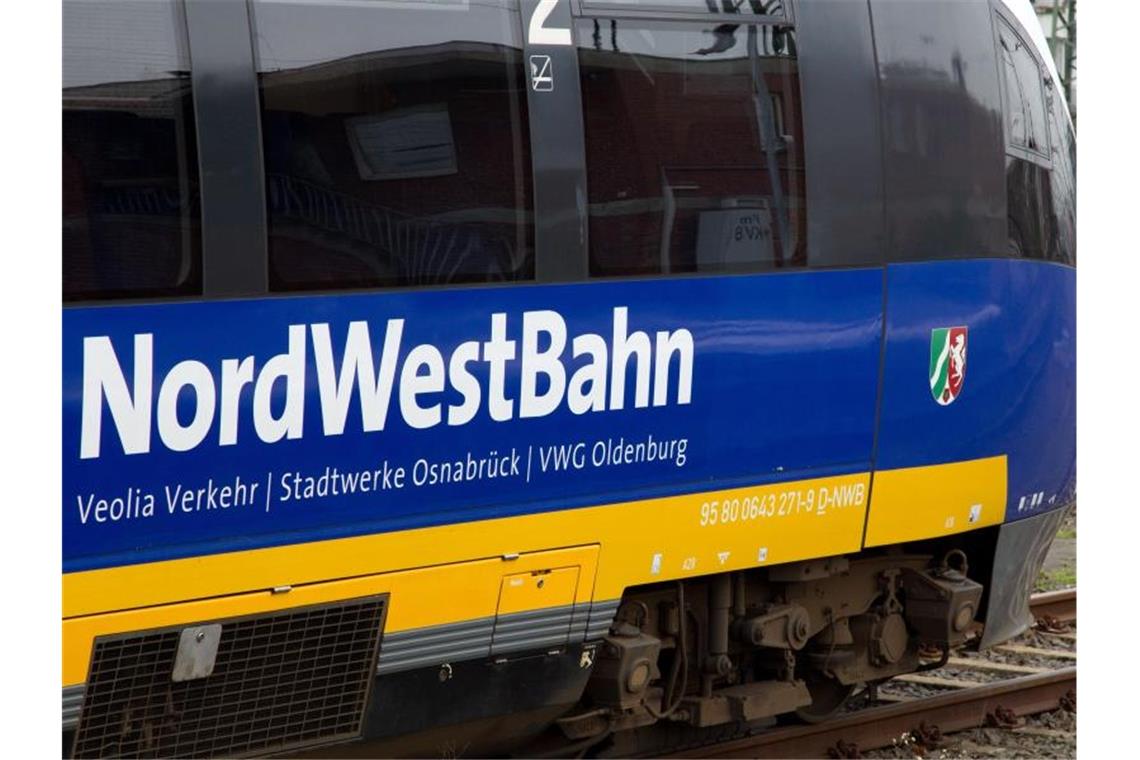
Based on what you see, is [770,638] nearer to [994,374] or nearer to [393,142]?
[994,374]

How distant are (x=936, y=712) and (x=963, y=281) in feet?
7.13

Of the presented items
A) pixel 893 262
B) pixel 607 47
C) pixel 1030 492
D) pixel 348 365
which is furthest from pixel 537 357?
pixel 1030 492

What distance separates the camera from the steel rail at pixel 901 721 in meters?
7.49

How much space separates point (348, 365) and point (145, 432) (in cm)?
65

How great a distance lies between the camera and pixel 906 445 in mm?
6797

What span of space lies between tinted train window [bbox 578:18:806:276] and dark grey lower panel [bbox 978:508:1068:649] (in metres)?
1.93

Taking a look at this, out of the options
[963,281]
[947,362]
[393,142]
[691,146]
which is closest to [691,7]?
[691,146]

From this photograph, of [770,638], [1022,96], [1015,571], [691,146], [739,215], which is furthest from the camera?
[1015,571]

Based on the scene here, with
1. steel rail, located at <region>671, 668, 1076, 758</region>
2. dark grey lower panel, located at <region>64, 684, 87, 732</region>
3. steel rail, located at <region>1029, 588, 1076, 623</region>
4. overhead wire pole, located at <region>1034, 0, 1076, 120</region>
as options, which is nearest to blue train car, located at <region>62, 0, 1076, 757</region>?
dark grey lower panel, located at <region>64, 684, 87, 732</region>

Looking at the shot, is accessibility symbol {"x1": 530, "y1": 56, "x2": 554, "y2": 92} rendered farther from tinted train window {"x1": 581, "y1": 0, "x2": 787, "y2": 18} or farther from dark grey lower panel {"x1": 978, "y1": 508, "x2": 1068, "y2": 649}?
dark grey lower panel {"x1": 978, "y1": 508, "x2": 1068, "y2": 649}

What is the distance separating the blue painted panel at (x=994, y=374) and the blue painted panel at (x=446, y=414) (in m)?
0.18

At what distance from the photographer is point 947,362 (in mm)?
6922

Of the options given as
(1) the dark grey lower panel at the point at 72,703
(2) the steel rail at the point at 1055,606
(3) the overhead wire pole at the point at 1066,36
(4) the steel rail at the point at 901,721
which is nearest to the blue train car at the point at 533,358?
(1) the dark grey lower panel at the point at 72,703

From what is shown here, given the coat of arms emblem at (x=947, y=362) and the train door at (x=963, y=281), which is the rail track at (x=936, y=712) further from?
the coat of arms emblem at (x=947, y=362)
